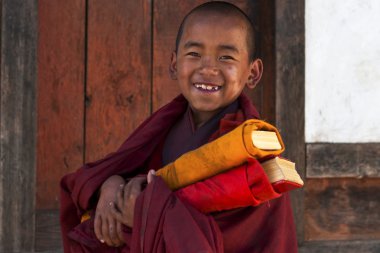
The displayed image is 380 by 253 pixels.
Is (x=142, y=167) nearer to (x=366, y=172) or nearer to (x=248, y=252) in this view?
(x=248, y=252)

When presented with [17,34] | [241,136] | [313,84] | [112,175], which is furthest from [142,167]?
[313,84]

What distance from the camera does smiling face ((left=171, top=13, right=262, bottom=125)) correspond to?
203 centimetres

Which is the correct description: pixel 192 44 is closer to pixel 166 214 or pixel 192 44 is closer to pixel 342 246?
pixel 166 214

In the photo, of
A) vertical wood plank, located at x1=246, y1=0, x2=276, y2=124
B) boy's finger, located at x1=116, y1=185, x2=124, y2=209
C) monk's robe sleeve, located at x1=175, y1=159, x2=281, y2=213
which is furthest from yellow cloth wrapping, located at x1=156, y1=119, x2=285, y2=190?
vertical wood plank, located at x1=246, y1=0, x2=276, y2=124

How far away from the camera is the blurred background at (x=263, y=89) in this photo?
3.50m

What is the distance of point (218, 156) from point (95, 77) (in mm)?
1828

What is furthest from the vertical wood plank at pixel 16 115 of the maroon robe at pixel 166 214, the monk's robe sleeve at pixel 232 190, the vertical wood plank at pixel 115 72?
the monk's robe sleeve at pixel 232 190

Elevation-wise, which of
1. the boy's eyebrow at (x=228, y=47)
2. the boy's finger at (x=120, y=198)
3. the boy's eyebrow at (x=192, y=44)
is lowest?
the boy's finger at (x=120, y=198)

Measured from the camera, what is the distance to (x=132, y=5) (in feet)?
11.7

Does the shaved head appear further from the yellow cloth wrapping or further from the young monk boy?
the yellow cloth wrapping

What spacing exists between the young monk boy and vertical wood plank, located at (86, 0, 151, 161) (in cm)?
131

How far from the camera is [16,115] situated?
10.8ft

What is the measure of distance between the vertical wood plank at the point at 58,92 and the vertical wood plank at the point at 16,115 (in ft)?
0.55

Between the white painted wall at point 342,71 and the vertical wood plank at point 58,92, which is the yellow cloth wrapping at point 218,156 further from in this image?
the white painted wall at point 342,71
